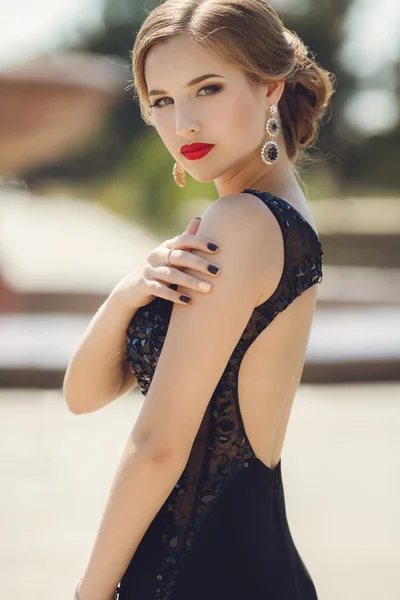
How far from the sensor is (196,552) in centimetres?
163

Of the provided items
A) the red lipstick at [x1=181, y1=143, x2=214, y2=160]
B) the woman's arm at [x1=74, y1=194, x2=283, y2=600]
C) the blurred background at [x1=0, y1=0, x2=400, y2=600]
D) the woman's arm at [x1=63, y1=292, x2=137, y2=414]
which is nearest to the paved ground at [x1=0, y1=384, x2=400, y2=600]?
the blurred background at [x1=0, y1=0, x2=400, y2=600]

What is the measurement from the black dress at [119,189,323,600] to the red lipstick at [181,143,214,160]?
151 millimetres

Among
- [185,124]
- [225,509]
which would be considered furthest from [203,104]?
[225,509]

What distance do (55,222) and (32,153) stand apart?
37.8ft

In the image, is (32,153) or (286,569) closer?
(286,569)

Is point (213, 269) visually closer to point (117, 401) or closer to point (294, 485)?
point (294, 485)

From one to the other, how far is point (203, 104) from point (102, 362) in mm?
562

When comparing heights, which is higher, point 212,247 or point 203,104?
point 203,104

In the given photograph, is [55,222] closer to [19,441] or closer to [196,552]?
[19,441]

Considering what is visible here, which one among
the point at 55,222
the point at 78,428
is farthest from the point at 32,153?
the point at 55,222

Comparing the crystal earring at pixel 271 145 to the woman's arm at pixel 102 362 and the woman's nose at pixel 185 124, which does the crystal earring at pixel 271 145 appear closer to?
the woman's nose at pixel 185 124

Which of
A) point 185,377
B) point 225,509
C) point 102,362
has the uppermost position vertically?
point 102,362

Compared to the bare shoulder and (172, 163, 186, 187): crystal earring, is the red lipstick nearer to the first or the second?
the bare shoulder

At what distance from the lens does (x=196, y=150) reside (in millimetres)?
1759
